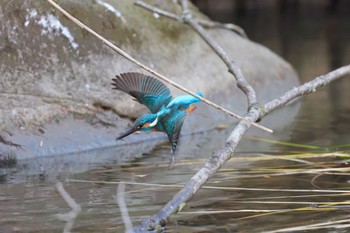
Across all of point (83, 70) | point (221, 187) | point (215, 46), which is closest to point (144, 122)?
point (221, 187)

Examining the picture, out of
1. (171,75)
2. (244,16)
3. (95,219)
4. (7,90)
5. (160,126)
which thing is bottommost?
(95,219)

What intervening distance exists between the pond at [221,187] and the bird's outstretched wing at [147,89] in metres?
0.44

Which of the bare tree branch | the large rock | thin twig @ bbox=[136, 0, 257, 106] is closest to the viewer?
the bare tree branch

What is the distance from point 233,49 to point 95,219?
3.28 metres

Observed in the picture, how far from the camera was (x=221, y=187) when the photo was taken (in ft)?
12.6

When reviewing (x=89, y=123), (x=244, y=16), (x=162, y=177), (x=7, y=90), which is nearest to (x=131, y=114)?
(x=89, y=123)

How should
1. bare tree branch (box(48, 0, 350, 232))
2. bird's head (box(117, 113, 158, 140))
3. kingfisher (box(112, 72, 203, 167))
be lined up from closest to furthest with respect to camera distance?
bare tree branch (box(48, 0, 350, 232)) < bird's head (box(117, 113, 158, 140)) < kingfisher (box(112, 72, 203, 167))

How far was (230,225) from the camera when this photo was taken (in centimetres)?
323

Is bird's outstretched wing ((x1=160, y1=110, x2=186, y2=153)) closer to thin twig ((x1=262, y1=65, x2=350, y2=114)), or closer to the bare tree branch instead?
the bare tree branch

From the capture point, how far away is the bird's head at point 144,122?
3.22 metres

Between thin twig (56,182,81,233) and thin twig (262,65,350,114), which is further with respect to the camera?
thin twig (262,65,350,114)

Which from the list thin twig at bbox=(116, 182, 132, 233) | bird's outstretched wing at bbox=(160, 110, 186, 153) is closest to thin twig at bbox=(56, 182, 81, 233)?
thin twig at bbox=(116, 182, 132, 233)

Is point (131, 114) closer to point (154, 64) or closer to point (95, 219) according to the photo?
point (154, 64)

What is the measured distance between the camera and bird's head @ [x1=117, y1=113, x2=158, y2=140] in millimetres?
3219
